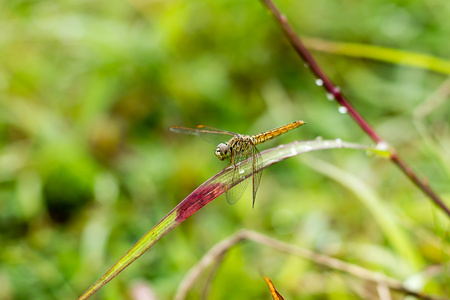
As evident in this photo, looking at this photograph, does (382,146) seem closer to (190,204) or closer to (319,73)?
(319,73)

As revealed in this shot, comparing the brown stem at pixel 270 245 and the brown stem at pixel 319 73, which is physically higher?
the brown stem at pixel 319 73

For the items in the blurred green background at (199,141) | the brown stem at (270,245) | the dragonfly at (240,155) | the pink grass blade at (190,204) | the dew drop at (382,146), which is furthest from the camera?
the blurred green background at (199,141)

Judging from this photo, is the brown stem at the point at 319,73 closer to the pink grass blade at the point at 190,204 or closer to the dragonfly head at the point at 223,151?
the pink grass blade at the point at 190,204

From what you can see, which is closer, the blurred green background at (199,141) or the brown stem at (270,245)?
the brown stem at (270,245)

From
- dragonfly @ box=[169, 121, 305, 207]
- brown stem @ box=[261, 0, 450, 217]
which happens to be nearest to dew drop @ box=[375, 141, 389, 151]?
brown stem @ box=[261, 0, 450, 217]

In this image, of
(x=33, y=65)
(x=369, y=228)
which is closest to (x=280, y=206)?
(x=369, y=228)

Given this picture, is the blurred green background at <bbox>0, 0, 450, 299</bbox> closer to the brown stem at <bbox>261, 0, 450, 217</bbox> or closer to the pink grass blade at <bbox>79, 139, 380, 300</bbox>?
the brown stem at <bbox>261, 0, 450, 217</bbox>

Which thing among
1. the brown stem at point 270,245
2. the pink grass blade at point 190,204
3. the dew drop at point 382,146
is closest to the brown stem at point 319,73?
the dew drop at point 382,146

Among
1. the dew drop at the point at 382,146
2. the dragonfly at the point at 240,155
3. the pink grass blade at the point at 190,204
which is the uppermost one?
the dragonfly at the point at 240,155
